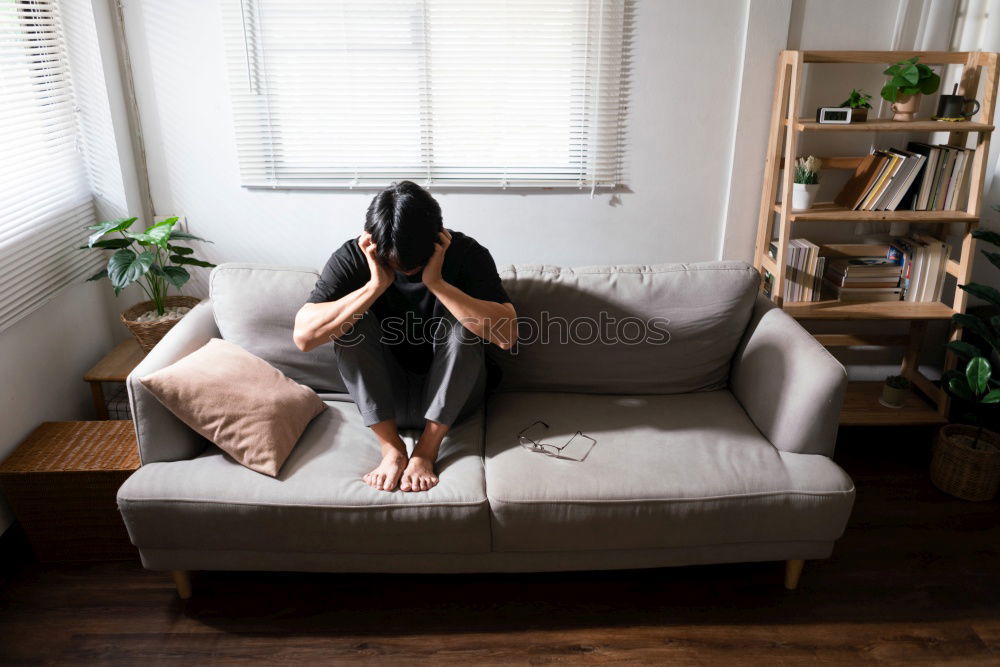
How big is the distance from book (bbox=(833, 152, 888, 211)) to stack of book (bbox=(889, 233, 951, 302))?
0.96ft

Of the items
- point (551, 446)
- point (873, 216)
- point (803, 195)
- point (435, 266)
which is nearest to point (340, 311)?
point (435, 266)

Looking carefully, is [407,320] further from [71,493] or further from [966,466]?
[966,466]

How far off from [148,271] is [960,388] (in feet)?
8.87

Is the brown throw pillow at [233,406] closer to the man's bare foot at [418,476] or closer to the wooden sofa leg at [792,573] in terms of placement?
the man's bare foot at [418,476]

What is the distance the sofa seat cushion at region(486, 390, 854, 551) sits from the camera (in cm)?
187

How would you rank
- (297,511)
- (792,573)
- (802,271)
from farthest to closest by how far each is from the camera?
(802,271) < (792,573) < (297,511)

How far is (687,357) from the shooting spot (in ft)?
7.68

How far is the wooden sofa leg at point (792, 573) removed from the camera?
6.71 ft

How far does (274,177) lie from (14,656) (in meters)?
1.72

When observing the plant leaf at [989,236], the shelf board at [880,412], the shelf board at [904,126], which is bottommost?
the shelf board at [880,412]

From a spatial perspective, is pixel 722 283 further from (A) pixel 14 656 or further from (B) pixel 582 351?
(A) pixel 14 656

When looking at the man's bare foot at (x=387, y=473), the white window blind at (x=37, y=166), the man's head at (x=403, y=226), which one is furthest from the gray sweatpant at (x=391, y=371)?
the white window blind at (x=37, y=166)

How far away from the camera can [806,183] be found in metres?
A: 2.60

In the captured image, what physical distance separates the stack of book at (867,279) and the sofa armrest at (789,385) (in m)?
0.62
